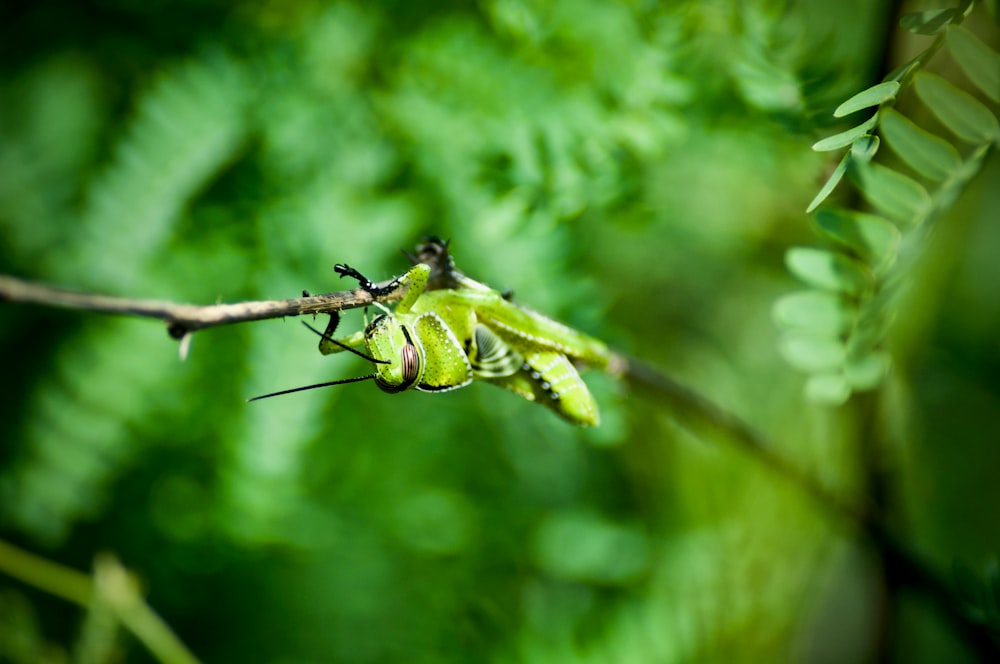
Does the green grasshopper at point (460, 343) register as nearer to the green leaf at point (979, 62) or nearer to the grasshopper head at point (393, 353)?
the grasshopper head at point (393, 353)

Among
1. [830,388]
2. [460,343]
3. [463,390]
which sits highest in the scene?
[463,390]

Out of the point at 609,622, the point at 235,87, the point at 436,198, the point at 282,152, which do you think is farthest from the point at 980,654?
the point at 235,87

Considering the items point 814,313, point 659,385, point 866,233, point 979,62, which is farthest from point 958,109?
point 659,385

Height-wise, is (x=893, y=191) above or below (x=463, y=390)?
below

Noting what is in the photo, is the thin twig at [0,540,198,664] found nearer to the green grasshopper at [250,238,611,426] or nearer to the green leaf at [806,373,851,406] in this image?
the green grasshopper at [250,238,611,426]

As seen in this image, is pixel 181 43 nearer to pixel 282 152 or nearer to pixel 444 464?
pixel 282 152

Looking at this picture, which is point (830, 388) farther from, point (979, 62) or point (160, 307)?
point (160, 307)
